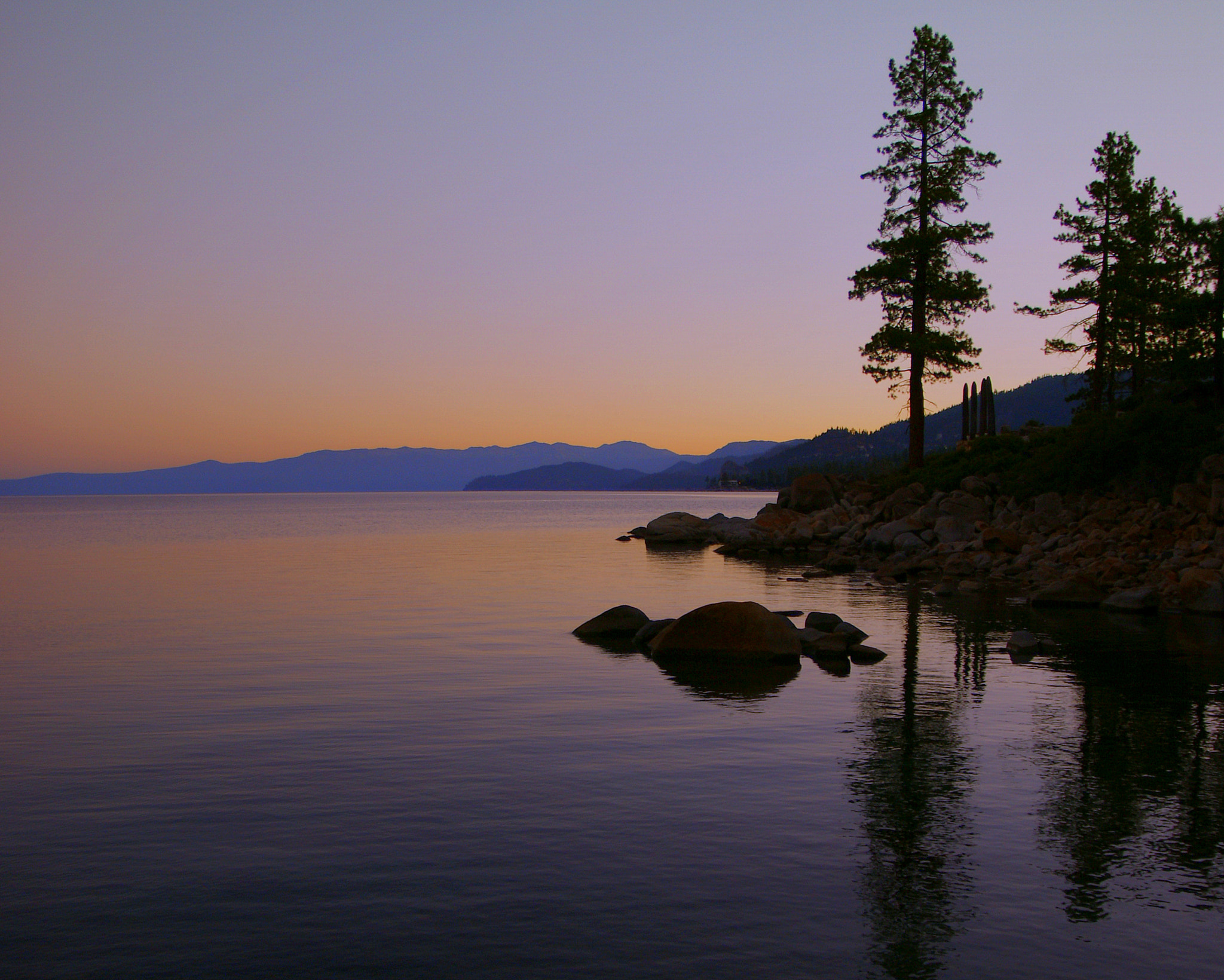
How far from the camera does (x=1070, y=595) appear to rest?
25516 millimetres

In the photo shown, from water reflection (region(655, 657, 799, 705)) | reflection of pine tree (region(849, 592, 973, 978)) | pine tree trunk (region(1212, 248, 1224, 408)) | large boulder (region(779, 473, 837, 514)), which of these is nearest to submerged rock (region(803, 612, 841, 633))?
water reflection (region(655, 657, 799, 705))

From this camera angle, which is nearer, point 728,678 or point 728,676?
point 728,678

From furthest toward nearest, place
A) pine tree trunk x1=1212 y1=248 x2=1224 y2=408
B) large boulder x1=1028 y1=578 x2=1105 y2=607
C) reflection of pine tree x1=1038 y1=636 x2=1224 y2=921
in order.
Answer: pine tree trunk x1=1212 y1=248 x2=1224 y2=408
large boulder x1=1028 y1=578 x2=1105 y2=607
reflection of pine tree x1=1038 y1=636 x2=1224 y2=921

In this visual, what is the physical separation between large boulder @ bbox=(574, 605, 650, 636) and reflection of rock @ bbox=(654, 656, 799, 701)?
267 centimetres

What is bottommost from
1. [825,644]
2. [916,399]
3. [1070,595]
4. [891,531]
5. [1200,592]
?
[825,644]

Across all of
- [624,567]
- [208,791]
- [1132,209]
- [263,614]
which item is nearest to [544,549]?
[624,567]

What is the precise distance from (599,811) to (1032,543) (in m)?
29.9

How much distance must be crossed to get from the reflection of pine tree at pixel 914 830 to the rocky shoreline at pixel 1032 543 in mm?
14320

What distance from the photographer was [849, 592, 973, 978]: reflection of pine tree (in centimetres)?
650

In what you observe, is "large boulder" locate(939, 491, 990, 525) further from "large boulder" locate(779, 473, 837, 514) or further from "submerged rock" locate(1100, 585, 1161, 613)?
"large boulder" locate(779, 473, 837, 514)

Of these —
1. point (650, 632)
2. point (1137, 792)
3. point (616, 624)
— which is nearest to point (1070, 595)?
point (650, 632)

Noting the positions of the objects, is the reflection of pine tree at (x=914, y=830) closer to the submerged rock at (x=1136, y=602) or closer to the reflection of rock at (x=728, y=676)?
the reflection of rock at (x=728, y=676)

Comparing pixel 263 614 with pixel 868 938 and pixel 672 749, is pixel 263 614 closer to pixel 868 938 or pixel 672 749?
pixel 672 749

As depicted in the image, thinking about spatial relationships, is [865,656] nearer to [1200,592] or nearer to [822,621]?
[822,621]
